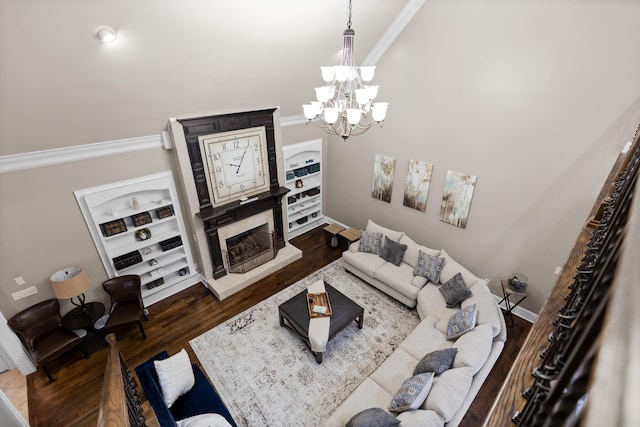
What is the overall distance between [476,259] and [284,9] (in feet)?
15.3

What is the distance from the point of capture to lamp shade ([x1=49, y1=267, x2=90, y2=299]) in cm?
418

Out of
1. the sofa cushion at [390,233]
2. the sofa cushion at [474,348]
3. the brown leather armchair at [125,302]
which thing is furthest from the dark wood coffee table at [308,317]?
the brown leather armchair at [125,302]

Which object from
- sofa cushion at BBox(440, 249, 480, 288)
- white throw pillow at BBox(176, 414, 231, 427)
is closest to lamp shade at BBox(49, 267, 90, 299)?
white throw pillow at BBox(176, 414, 231, 427)

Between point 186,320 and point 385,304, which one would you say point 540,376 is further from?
point 186,320

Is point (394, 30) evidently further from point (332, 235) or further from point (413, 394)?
point (413, 394)

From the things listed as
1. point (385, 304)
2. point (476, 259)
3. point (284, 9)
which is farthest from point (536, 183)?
point (284, 9)

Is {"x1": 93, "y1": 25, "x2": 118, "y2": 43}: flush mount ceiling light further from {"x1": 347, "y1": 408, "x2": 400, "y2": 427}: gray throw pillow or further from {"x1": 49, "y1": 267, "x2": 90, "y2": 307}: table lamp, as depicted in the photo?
{"x1": 347, "y1": 408, "x2": 400, "y2": 427}: gray throw pillow

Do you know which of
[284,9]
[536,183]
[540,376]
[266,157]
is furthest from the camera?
[266,157]

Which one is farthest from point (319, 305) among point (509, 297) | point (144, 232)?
point (509, 297)

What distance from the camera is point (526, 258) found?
486 centimetres

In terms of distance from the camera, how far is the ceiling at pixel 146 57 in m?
2.87

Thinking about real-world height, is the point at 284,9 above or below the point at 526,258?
above

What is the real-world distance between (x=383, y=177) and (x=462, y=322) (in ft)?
10.1

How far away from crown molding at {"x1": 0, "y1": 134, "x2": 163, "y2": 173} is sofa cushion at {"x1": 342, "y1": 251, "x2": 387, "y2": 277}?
143 inches
